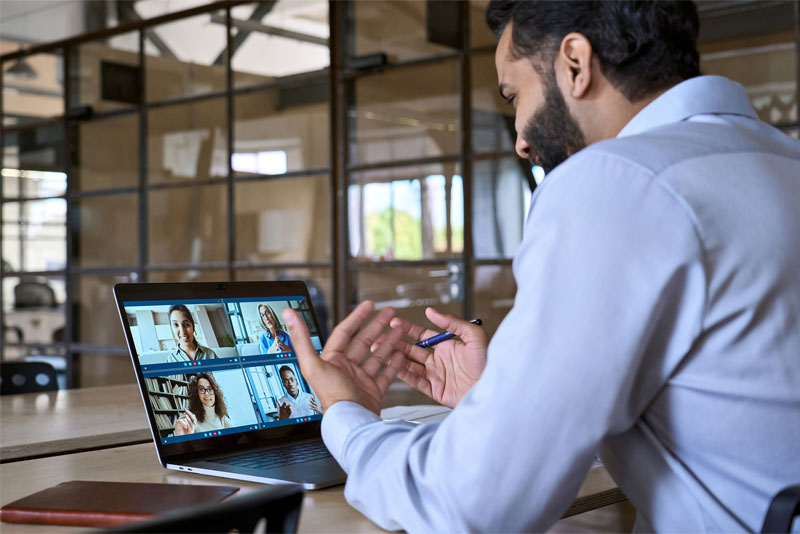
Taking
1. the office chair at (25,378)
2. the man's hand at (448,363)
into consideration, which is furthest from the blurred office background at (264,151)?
the man's hand at (448,363)

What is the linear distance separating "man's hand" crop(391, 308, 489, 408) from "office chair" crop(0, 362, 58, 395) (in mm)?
1750

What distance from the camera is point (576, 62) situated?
3.58ft

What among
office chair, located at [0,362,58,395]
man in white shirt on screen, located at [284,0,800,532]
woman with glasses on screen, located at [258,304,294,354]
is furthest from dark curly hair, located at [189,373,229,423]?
office chair, located at [0,362,58,395]

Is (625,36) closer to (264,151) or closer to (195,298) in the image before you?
(195,298)

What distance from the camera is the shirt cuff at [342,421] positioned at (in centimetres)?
102

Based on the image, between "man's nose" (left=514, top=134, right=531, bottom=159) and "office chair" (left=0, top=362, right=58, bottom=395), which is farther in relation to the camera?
"office chair" (left=0, top=362, right=58, bottom=395)

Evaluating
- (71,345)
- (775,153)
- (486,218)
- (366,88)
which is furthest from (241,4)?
(775,153)

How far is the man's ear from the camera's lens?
1.08 m

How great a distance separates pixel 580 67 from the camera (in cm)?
109

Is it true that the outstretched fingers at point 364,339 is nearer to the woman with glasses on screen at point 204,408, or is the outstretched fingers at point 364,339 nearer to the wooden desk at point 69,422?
the woman with glasses on screen at point 204,408

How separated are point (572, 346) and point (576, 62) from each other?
1.42ft

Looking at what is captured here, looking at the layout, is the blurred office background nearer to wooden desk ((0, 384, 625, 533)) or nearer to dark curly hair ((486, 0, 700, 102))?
wooden desk ((0, 384, 625, 533))

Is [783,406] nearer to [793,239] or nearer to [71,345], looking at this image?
[793,239]

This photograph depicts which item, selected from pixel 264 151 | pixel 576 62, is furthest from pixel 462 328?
pixel 264 151
